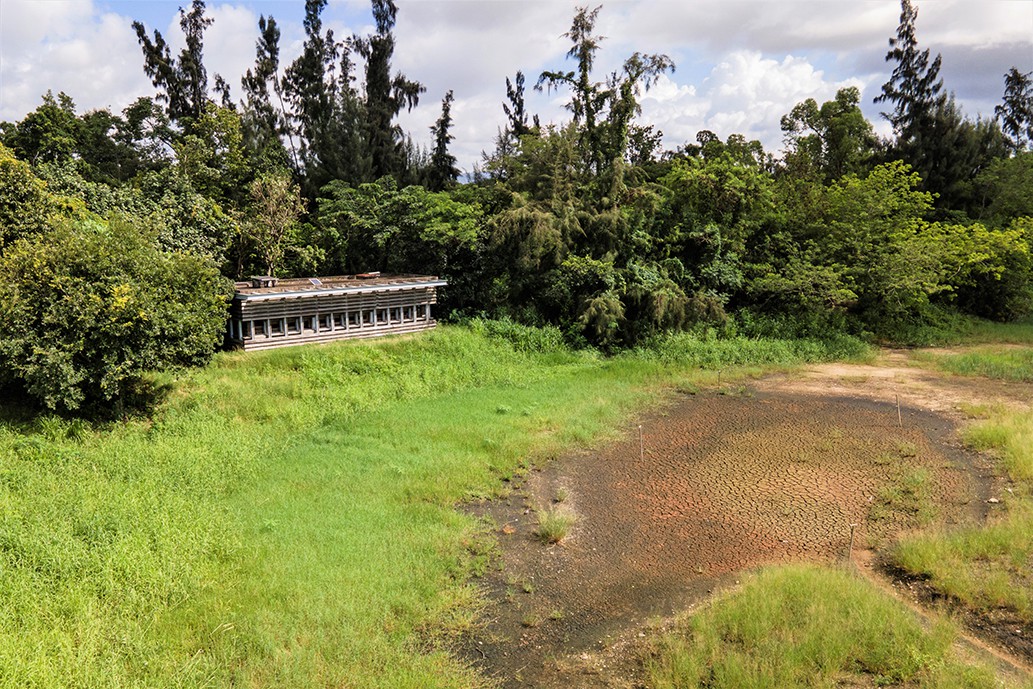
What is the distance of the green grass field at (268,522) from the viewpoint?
7648 mm

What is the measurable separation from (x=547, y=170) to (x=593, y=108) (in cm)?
432

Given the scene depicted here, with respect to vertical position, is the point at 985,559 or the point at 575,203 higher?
the point at 575,203

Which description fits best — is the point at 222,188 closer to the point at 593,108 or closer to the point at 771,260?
the point at 593,108

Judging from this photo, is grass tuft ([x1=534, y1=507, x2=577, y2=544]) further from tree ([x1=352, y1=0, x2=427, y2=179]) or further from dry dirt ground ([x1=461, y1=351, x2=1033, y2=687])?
tree ([x1=352, y1=0, x2=427, y2=179])

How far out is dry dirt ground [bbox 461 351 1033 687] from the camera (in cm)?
864

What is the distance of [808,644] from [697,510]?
15.0 feet

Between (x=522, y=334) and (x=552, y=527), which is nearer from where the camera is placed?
(x=552, y=527)

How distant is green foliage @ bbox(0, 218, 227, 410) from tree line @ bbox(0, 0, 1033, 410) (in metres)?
1.47

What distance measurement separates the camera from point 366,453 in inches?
563

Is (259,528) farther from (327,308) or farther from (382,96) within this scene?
(382,96)

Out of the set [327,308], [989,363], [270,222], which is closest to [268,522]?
[327,308]

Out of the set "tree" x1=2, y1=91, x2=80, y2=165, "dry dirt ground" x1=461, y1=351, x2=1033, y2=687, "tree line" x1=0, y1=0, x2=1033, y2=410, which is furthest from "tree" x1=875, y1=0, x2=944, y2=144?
"tree" x1=2, y1=91, x2=80, y2=165

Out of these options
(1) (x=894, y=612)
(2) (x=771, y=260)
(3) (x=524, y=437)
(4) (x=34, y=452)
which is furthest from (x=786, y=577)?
(2) (x=771, y=260)

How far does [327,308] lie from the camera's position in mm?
21281
